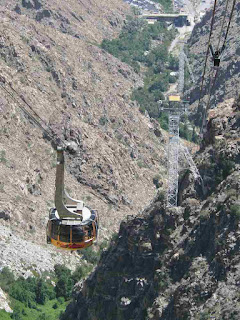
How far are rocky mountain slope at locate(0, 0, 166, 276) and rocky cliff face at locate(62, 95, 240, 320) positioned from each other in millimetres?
21898

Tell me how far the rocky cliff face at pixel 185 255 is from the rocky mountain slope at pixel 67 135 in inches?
862

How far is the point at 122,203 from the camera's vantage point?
132 meters

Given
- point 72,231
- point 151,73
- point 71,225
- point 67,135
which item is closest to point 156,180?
point 67,135

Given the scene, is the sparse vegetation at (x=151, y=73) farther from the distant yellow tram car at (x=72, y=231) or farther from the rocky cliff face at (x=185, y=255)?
the distant yellow tram car at (x=72, y=231)

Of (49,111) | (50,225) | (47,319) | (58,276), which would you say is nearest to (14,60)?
(49,111)

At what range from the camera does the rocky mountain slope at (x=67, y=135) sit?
11831 centimetres

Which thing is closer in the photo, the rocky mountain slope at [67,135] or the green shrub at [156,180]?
the rocky mountain slope at [67,135]

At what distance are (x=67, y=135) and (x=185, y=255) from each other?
5845 centimetres

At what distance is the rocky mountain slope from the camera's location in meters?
118

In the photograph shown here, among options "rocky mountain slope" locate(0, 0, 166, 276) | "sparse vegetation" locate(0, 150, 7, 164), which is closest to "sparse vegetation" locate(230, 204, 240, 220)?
"rocky mountain slope" locate(0, 0, 166, 276)

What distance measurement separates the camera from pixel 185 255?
78938 mm

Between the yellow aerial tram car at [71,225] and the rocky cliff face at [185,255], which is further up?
the yellow aerial tram car at [71,225]

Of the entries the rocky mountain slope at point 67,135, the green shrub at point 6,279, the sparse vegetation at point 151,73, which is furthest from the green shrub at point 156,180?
the green shrub at point 6,279

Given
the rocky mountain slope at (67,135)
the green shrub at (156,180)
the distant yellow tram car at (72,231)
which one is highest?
the distant yellow tram car at (72,231)
